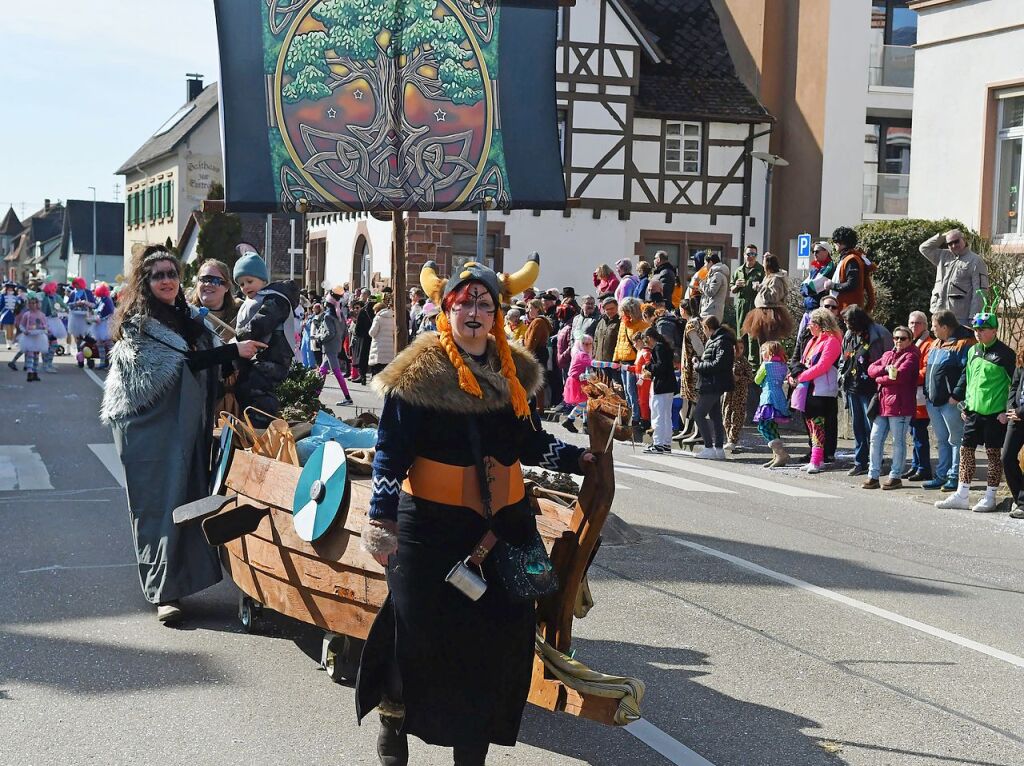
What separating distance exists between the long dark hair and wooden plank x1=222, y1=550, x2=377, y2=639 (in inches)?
57.6

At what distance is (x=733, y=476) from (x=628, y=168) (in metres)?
21.0

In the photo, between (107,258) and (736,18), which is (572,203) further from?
(107,258)

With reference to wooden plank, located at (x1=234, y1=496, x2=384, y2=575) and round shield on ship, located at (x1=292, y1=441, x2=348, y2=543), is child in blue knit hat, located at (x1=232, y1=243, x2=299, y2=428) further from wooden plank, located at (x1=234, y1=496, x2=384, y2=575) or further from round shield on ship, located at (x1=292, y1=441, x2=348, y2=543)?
round shield on ship, located at (x1=292, y1=441, x2=348, y2=543)

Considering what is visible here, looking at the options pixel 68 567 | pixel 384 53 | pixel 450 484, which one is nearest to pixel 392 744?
pixel 450 484

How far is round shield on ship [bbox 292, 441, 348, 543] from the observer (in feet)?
18.4

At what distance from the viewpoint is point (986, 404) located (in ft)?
40.9

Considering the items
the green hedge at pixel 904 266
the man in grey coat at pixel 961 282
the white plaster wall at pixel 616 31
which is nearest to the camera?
the man in grey coat at pixel 961 282

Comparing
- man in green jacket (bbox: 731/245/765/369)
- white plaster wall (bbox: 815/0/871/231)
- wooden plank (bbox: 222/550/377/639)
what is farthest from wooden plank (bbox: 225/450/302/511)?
white plaster wall (bbox: 815/0/871/231)

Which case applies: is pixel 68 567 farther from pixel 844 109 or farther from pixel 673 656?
pixel 844 109

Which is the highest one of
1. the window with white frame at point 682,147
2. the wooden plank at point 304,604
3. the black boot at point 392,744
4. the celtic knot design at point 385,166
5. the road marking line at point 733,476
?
the window with white frame at point 682,147

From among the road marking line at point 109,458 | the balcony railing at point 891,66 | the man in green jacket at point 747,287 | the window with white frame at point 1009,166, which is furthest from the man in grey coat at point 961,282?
the balcony railing at point 891,66

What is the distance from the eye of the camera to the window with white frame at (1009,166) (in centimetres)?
2153

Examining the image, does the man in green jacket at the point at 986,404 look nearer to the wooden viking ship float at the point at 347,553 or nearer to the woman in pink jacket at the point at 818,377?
the woman in pink jacket at the point at 818,377

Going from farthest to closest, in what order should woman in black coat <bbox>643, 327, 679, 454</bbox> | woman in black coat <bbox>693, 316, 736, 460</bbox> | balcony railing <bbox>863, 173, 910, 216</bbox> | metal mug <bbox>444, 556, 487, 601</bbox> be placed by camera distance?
balcony railing <bbox>863, 173, 910, 216</bbox>, woman in black coat <bbox>643, 327, 679, 454</bbox>, woman in black coat <bbox>693, 316, 736, 460</bbox>, metal mug <bbox>444, 556, 487, 601</bbox>
